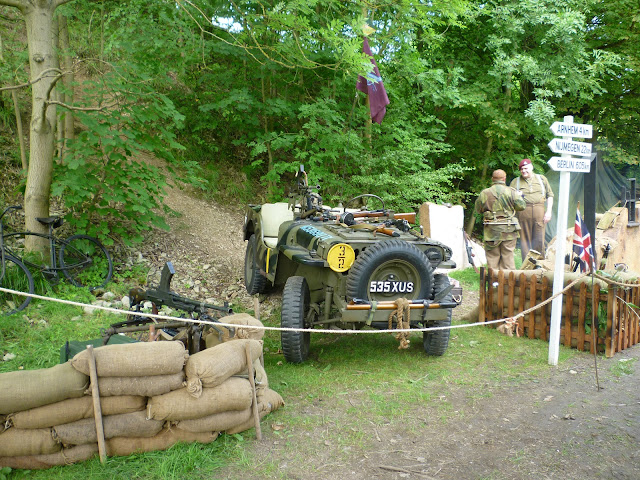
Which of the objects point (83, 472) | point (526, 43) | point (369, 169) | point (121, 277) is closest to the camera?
point (83, 472)

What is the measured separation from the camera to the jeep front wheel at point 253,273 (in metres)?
7.82

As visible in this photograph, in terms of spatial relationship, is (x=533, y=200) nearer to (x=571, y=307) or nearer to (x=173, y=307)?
(x=571, y=307)

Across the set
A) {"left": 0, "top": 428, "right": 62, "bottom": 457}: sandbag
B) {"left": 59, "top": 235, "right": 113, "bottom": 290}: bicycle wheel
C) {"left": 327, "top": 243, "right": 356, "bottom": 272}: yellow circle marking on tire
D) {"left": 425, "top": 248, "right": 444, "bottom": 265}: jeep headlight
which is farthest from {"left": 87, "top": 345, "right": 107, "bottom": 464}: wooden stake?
{"left": 59, "top": 235, "right": 113, "bottom": 290}: bicycle wheel

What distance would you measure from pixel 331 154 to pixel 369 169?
4.15ft

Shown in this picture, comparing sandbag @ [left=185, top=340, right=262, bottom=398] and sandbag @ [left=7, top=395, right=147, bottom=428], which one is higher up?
sandbag @ [left=185, top=340, right=262, bottom=398]

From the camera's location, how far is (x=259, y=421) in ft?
12.7

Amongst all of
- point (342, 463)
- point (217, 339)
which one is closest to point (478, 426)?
point (342, 463)

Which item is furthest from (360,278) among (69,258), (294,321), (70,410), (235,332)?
(69,258)

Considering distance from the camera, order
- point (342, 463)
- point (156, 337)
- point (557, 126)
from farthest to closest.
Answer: point (557, 126) < point (156, 337) < point (342, 463)

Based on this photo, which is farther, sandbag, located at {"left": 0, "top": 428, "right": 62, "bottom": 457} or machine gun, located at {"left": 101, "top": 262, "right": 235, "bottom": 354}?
machine gun, located at {"left": 101, "top": 262, "right": 235, "bottom": 354}

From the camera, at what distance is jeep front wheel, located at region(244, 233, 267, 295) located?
7820 mm

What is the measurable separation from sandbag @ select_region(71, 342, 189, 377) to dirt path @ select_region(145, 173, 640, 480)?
31.2 inches

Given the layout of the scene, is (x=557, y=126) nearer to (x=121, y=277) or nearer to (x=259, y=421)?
(x=259, y=421)

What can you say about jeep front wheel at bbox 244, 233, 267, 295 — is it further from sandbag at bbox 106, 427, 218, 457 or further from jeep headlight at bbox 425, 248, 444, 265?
sandbag at bbox 106, 427, 218, 457
